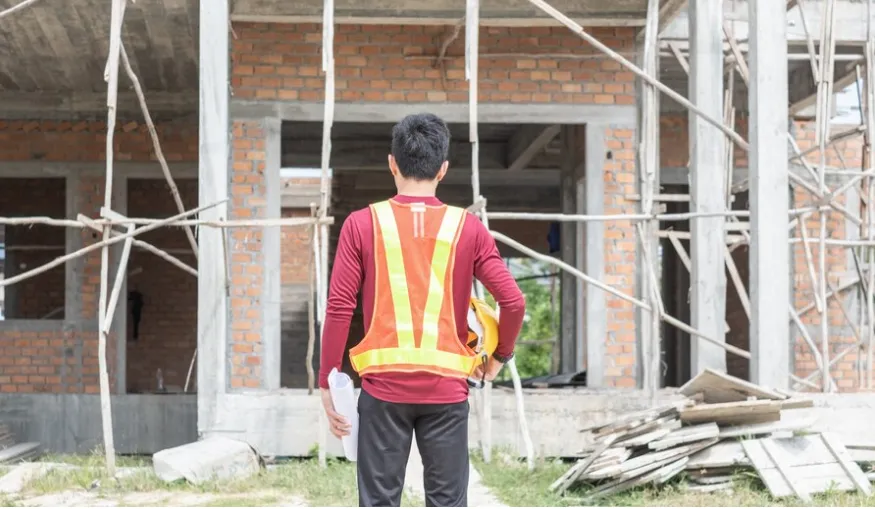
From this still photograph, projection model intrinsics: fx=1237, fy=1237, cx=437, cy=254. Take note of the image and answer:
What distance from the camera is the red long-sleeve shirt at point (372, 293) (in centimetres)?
364

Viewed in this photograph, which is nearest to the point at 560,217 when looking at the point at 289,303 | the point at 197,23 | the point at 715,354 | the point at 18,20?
the point at 715,354

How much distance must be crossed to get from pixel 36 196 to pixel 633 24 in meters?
9.54

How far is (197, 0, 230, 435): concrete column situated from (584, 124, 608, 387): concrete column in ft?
11.0

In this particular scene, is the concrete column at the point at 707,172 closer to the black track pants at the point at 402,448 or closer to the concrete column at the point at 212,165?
the concrete column at the point at 212,165

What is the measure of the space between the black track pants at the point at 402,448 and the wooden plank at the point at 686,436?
3.53 m

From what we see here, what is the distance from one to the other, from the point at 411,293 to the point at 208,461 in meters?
4.54

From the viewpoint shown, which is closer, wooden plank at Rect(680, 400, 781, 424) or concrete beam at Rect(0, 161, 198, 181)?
wooden plank at Rect(680, 400, 781, 424)

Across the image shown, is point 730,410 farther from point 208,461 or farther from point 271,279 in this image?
point 271,279

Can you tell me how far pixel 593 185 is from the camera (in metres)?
10.6

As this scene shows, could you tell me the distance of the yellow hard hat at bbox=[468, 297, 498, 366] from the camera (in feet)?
12.6

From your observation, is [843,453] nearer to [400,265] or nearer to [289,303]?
[400,265]

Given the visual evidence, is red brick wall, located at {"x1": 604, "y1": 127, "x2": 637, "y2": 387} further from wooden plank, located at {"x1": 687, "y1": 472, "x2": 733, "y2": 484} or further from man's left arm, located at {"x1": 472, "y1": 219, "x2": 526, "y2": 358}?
man's left arm, located at {"x1": 472, "y1": 219, "x2": 526, "y2": 358}

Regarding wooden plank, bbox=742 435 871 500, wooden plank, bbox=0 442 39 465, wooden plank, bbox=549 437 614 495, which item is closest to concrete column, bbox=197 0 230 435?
wooden plank, bbox=0 442 39 465

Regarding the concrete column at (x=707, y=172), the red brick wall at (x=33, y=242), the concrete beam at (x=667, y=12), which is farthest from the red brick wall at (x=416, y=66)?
the red brick wall at (x=33, y=242)
